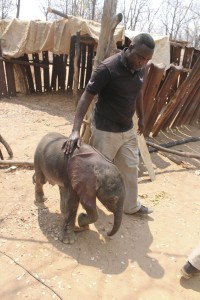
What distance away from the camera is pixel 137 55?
3135mm

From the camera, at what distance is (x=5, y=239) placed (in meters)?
3.50

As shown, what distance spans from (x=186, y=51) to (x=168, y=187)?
451cm

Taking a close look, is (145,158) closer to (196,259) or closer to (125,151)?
(125,151)

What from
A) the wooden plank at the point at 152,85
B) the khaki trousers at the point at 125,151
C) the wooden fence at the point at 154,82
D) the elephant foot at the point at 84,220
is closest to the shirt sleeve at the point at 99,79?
the khaki trousers at the point at 125,151

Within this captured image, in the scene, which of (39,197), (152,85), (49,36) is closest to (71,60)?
(49,36)

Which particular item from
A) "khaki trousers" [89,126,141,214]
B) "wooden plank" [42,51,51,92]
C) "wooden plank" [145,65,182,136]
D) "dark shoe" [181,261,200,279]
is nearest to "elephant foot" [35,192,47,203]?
"khaki trousers" [89,126,141,214]

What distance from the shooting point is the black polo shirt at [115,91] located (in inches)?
126

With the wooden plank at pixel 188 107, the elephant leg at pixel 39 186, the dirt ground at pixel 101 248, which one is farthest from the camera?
the wooden plank at pixel 188 107

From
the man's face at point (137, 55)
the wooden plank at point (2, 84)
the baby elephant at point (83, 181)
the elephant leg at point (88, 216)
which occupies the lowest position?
the wooden plank at point (2, 84)

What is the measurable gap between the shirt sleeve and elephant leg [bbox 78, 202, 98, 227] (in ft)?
3.76

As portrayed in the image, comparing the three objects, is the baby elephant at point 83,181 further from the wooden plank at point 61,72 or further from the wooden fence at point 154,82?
A: the wooden plank at point 61,72

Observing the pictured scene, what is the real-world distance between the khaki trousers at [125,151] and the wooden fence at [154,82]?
7.69 ft

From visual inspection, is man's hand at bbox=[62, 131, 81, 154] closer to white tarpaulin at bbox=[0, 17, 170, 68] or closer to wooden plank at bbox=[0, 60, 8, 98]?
white tarpaulin at bbox=[0, 17, 170, 68]

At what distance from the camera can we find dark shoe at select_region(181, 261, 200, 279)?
3.19 metres
